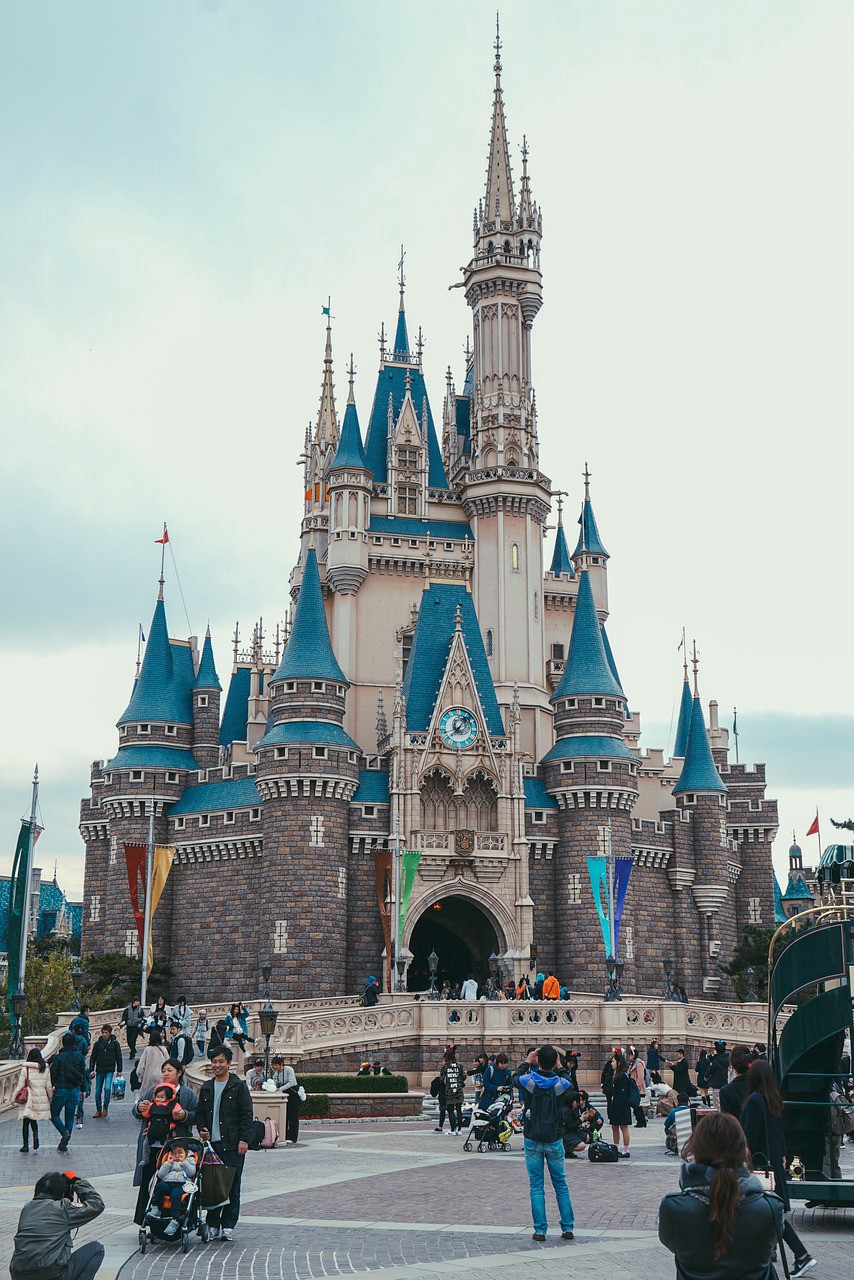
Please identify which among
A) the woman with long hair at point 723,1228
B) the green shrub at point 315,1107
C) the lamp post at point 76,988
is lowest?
the green shrub at point 315,1107

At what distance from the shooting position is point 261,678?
66000mm

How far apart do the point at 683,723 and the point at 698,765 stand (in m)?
9.05

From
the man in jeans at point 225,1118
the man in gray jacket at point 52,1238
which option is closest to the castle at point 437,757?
the man in jeans at point 225,1118

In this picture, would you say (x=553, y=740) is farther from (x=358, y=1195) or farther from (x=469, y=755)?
(x=358, y=1195)

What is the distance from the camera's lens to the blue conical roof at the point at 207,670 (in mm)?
60028

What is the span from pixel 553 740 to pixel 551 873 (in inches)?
339

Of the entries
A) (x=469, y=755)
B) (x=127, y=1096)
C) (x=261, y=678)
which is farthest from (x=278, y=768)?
(x=127, y=1096)

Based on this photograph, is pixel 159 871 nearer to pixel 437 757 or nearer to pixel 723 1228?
pixel 437 757

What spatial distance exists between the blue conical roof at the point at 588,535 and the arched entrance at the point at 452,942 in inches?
884

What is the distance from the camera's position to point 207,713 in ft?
194

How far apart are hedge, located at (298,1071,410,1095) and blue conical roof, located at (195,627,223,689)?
3258 centimetres

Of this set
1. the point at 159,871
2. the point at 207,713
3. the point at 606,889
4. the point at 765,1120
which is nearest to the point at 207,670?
the point at 207,713

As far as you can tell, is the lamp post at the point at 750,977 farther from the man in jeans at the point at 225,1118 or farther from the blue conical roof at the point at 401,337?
the man in jeans at the point at 225,1118

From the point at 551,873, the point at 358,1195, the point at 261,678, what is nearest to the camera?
the point at 358,1195
